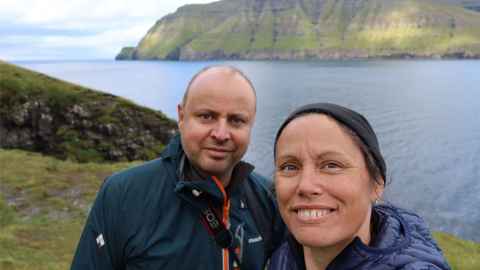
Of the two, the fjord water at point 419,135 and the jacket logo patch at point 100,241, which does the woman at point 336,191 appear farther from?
the jacket logo patch at point 100,241

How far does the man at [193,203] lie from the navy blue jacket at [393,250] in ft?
3.69

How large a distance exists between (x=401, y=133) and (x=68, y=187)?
51.9 m

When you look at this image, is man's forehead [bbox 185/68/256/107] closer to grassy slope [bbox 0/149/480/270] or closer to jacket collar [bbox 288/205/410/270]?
jacket collar [bbox 288/205/410/270]

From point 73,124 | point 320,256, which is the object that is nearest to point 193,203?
point 320,256

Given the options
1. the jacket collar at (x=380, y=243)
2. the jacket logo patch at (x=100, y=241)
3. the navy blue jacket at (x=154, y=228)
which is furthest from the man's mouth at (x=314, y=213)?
the jacket logo patch at (x=100, y=241)

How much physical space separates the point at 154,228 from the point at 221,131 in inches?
44.5

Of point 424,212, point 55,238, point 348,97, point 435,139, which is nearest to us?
point 55,238

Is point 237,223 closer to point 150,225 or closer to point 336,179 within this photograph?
point 150,225

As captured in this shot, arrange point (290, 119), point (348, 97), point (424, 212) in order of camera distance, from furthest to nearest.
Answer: point (348, 97) → point (424, 212) → point (290, 119)

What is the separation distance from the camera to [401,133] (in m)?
61.6

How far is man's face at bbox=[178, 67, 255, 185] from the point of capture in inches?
173

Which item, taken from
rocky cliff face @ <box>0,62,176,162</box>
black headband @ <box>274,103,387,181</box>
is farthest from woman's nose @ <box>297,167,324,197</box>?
rocky cliff face @ <box>0,62,176,162</box>

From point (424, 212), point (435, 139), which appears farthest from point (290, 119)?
point (435, 139)

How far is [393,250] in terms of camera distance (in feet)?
8.90
